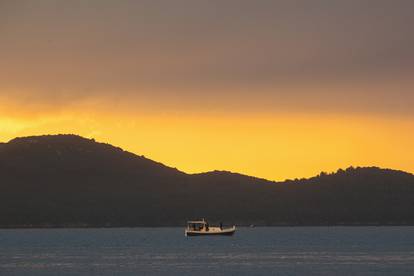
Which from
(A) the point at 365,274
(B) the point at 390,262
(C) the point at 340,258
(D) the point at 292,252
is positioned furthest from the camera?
(D) the point at 292,252

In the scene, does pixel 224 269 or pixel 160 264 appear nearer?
pixel 224 269

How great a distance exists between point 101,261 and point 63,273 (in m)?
24.1

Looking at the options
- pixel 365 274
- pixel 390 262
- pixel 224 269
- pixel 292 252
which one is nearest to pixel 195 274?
pixel 224 269

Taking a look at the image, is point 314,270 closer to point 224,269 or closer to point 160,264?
point 224,269

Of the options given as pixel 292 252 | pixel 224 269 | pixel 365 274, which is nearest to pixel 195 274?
pixel 224 269

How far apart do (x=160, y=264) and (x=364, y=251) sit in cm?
4723

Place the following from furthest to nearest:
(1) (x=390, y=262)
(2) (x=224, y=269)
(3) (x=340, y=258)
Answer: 1. (3) (x=340, y=258)
2. (1) (x=390, y=262)
3. (2) (x=224, y=269)

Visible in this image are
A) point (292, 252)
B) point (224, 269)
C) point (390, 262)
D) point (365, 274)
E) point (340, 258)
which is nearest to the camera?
point (365, 274)

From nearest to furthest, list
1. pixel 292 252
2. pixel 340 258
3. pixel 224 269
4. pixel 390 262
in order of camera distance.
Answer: pixel 224 269
pixel 390 262
pixel 340 258
pixel 292 252

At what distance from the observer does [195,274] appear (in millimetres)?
143000

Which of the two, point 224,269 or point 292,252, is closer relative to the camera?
point 224,269

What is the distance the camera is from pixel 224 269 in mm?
151125

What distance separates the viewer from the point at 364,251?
19938cm

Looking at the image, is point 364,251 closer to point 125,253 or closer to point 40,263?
point 125,253
